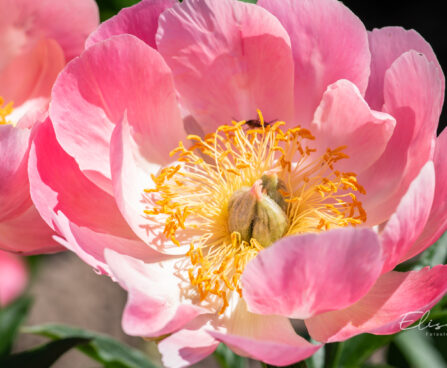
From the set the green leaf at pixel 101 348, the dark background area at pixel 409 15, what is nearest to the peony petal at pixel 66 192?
the green leaf at pixel 101 348

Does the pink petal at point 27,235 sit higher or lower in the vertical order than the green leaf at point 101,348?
higher

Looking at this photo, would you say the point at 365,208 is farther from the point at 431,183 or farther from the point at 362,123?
the point at 431,183

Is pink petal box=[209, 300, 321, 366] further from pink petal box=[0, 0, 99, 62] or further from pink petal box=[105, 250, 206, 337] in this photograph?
pink petal box=[0, 0, 99, 62]

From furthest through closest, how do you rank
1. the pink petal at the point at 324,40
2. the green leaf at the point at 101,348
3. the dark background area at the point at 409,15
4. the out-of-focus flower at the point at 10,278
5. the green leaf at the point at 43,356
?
the dark background area at the point at 409,15 → the out-of-focus flower at the point at 10,278 → the green leaf at the point at 101,348 → the green leaf at the point at 43,356 → the pink petal at the point at 324,40

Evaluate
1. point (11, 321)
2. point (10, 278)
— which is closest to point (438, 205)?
point (11, 321)

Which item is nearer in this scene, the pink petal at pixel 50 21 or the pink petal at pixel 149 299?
the pink petal at pixel 149 299

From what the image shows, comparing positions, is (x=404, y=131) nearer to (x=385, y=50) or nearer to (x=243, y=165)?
(x=385, y=50)

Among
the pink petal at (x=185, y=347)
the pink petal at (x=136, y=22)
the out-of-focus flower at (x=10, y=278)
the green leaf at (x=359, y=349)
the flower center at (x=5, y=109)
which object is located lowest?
the out-of-focus flower at (x=10, y=278)

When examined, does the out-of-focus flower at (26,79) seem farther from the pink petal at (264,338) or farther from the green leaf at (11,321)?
the green leaf at (11,321)

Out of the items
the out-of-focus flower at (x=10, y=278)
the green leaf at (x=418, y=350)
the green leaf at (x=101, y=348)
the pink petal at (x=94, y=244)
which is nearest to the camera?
the pink petal at (x=94, y=244)
